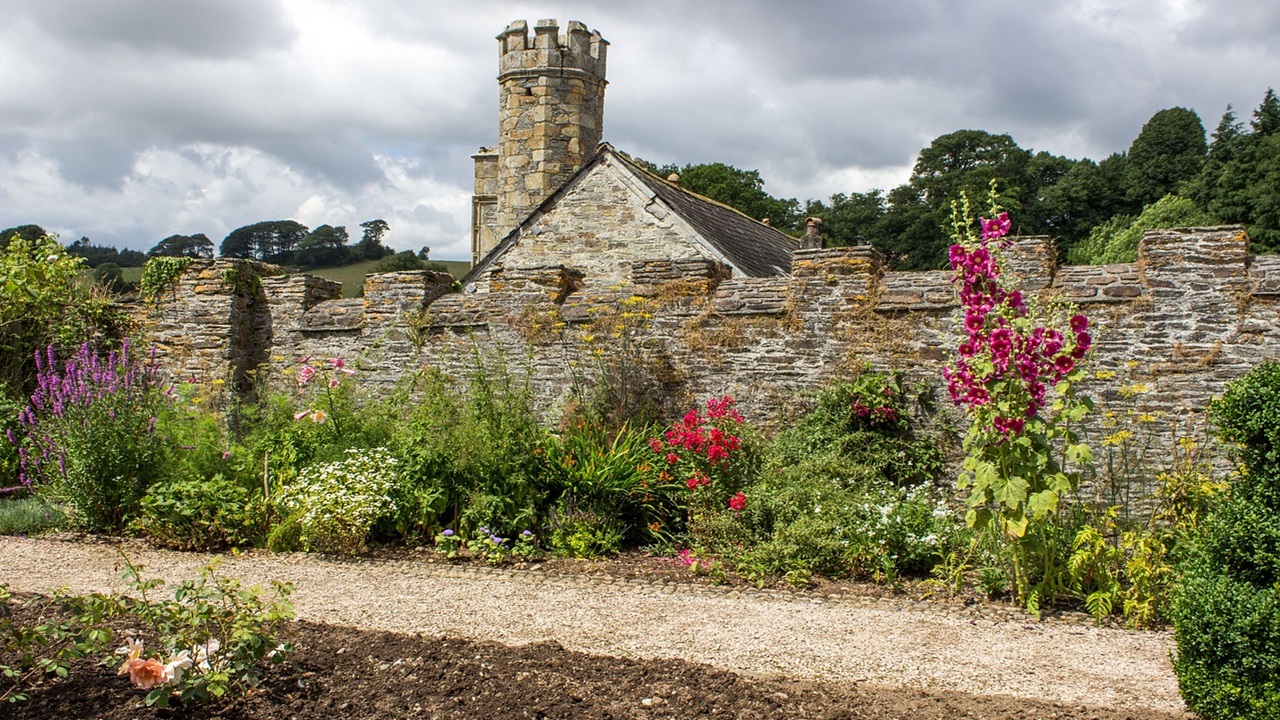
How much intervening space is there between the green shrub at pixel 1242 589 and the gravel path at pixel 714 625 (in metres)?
0.56

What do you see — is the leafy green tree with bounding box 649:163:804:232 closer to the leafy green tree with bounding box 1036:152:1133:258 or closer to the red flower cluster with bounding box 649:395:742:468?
the leafy green tree with bounding box 1036:152:1133:258

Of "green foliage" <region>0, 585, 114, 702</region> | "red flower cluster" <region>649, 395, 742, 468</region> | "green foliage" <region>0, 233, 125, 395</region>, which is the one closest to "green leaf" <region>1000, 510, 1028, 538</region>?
"red flower cluster" <region>649, 395, 742, 468</region>

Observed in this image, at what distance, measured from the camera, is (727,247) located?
13.4 meters

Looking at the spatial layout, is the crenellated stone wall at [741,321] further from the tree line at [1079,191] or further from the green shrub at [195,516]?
the tree line at [1079,191]

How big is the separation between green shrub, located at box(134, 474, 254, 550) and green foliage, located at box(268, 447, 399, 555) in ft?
0.98

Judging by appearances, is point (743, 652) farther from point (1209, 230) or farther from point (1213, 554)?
point (1209, 230)

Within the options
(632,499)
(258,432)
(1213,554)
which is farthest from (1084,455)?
(258,432)

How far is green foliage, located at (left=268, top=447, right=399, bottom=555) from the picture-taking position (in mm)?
6703

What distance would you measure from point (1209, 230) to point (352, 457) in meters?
6.78

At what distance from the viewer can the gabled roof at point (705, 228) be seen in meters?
13.4

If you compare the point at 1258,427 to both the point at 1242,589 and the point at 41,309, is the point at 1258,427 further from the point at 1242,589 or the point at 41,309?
the point at 41,309

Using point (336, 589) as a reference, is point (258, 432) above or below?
above

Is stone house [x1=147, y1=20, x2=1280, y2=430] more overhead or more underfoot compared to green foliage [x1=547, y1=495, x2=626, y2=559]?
more overhead

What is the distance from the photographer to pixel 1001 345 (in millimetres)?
5148
